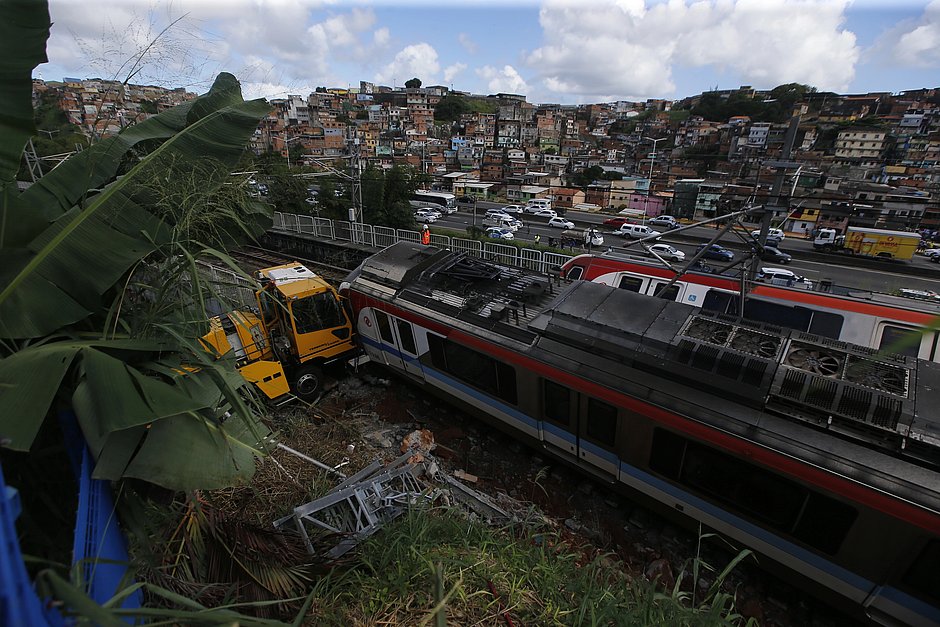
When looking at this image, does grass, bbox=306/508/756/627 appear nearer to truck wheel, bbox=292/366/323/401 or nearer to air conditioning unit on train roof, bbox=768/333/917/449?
air conditioning unit on train roof, bbox=768/333/917/449

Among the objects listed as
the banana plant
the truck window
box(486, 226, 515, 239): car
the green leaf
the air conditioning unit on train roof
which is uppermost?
the green leaf

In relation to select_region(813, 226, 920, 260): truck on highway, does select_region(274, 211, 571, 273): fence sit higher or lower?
higher

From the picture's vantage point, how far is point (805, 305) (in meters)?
8.65

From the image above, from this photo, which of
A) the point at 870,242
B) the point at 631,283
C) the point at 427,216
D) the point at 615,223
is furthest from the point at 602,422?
the point at 615,223

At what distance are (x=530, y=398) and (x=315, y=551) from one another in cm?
383

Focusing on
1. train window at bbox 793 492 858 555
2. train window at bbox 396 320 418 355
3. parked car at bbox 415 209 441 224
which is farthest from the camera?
parked car at bbox 415 209 441 224

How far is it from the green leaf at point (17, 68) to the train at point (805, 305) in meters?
7.40

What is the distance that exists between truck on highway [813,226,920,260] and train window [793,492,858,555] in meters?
36.4

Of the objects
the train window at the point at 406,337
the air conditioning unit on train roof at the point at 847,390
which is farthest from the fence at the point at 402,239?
the air conditioning unit on train roof at the point at 847,390

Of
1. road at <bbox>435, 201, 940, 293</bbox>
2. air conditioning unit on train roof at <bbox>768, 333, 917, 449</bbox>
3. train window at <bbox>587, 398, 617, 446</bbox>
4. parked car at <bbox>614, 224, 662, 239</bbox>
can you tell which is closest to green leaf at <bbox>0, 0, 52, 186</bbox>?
train window at <bbox>587, 398, 617, 446</bbox>

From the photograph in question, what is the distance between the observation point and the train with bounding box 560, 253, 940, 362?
25.6ft

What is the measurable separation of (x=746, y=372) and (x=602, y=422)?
1.79 meters

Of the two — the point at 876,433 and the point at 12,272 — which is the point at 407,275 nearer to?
the point at 12,272

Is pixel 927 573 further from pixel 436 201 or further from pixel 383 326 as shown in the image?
pixel 436 201
